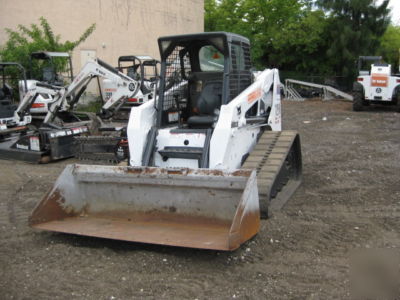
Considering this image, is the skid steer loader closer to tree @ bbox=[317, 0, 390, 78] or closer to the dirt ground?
the dirt ground

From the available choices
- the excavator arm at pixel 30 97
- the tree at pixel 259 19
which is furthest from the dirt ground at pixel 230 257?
the tree at pixel 259 19

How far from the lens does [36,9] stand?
18203 millimetres

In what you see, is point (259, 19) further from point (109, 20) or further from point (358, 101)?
point (358, 101)

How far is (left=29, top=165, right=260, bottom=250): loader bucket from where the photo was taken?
452 centimetres

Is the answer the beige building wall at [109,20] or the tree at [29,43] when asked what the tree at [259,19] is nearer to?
the beige building wall at [109,20]

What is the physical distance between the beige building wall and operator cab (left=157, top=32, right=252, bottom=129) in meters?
12.8

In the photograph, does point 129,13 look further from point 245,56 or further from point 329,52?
point 245,56

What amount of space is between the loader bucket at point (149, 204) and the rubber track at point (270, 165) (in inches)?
20.0

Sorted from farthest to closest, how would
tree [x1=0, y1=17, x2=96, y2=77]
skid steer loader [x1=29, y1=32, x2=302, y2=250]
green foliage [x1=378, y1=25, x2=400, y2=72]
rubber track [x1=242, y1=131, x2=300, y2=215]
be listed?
green foliage [x1=378, y1=25, x2=400, y2=72]
tree [x1=0, y1=17, x2=96, y2=77]
rubber track [x1=242, y1=131, x2=300, y2=215]
skid steer loader [x1=29, y1=32, x2=302, y2=250]

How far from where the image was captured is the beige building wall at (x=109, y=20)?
18.0m

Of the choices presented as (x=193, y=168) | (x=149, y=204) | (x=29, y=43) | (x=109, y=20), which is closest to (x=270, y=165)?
(x=193, y=168)

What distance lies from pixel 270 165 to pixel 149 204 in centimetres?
150

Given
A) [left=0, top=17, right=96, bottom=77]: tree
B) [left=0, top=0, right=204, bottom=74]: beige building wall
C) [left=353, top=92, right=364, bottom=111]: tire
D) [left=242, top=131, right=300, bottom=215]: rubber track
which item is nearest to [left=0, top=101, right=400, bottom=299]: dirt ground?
[left=242, top=131, right=300, bottom=215]: rubber track

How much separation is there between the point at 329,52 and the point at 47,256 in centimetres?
2648
